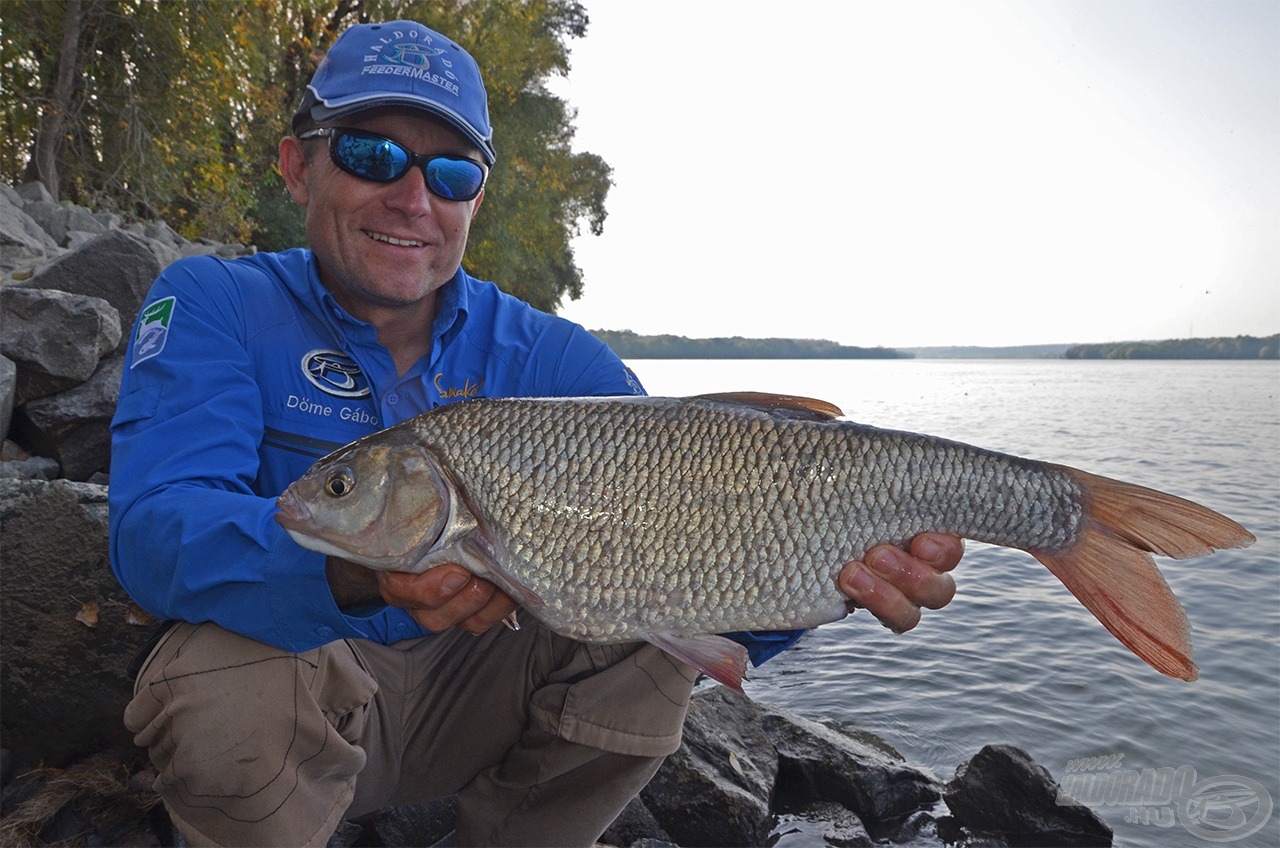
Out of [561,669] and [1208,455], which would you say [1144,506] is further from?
[1208,455]

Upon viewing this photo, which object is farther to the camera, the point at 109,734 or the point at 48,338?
the point at 48,338

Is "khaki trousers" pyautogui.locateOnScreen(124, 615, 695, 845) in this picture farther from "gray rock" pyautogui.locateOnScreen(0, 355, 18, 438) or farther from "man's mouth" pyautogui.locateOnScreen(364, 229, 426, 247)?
"gray rock" pyautogui.locateOnScreen(0, 355, 18, 438)

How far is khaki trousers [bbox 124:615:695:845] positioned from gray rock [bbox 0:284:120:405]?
3.39 metres

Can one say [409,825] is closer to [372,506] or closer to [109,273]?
[372,506]

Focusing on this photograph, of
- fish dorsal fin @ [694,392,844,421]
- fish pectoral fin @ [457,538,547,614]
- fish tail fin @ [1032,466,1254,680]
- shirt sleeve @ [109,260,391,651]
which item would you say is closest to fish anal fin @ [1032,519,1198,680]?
fish tail fin @ [1032,466,1254,680]

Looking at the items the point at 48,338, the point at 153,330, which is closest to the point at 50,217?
the point at 48,338

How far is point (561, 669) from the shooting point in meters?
2.70

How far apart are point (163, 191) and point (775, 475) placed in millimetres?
12141

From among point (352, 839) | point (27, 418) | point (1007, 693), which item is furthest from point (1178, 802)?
point (27, 418)

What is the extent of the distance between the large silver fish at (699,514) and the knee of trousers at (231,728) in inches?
14.2

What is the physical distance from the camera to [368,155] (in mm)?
2809

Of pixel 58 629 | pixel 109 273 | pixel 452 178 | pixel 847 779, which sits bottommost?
pixel 847 779

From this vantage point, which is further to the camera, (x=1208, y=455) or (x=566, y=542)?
(x=1208, y=455)

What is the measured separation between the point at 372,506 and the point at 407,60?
5.12 ft
